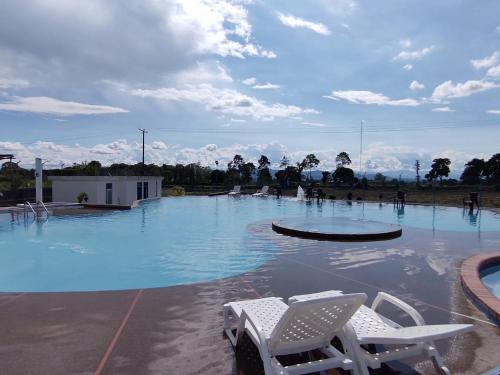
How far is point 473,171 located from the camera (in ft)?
194

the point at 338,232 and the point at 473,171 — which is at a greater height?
the point at 473,171

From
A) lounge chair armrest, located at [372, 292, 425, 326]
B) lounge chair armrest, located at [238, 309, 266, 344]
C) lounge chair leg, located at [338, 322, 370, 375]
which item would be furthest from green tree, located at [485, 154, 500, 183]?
lounge chair armrest, located at [238, 309, 266, 344]

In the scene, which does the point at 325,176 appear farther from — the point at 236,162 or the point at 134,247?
the point at 134,247

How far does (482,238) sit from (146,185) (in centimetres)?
2236

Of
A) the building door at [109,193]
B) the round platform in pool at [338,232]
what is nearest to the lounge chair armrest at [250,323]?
the round platform in pool at [338,232]

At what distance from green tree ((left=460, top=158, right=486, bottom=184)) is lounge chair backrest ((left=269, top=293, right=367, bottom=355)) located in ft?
204

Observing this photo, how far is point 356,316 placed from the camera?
12.4 ft

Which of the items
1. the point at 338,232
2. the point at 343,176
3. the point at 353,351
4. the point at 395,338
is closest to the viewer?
the point at 395,338

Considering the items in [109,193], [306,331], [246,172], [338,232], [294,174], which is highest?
[246,172]

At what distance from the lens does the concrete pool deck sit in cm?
353

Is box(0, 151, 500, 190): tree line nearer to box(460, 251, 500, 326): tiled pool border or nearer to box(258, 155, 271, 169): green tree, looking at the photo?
box(258, 155, 271, 169): green tree

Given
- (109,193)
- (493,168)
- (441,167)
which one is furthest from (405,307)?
(441,167)

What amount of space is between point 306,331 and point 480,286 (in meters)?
3.89

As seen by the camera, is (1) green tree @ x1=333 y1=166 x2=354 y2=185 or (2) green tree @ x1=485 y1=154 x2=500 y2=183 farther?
(1) green tree @ x1=333 y1=166 x2=354 y2=185
